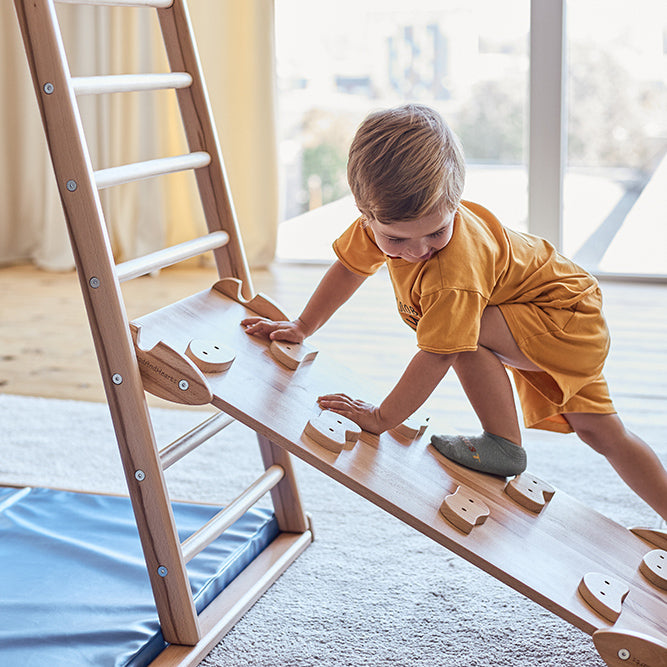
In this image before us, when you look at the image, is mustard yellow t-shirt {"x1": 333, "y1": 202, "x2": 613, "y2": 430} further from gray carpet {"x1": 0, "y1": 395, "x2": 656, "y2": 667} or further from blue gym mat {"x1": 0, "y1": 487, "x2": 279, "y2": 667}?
blue gym mat {"x1": 0, "y1": 487, "x2": 279, "y2": 667}

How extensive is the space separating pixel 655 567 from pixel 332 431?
52 cm

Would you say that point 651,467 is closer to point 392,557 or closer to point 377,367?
point 392,557

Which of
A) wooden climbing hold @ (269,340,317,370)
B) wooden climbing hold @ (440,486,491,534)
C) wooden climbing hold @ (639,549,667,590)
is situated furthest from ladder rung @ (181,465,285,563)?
wooden climbing hold @ (639,549,667,590)

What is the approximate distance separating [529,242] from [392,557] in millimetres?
682

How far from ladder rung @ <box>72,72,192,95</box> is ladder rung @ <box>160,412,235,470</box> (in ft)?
1.82

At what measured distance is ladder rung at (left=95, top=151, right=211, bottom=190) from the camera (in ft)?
3.92

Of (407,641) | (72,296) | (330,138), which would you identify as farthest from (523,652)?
(330,138)

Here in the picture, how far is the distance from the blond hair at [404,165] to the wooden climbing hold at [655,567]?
603mm

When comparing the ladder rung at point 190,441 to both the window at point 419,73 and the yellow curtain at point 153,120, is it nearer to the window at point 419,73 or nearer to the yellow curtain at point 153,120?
the yellow curtain at point 153,120

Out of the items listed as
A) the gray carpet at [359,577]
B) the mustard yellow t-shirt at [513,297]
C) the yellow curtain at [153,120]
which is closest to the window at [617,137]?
the yellow curtain at [153,120]

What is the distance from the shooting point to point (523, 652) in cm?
133

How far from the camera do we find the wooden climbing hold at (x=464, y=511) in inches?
45.6

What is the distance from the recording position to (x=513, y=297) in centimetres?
135

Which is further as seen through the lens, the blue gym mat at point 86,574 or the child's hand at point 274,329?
the child's hand at point 274,329
